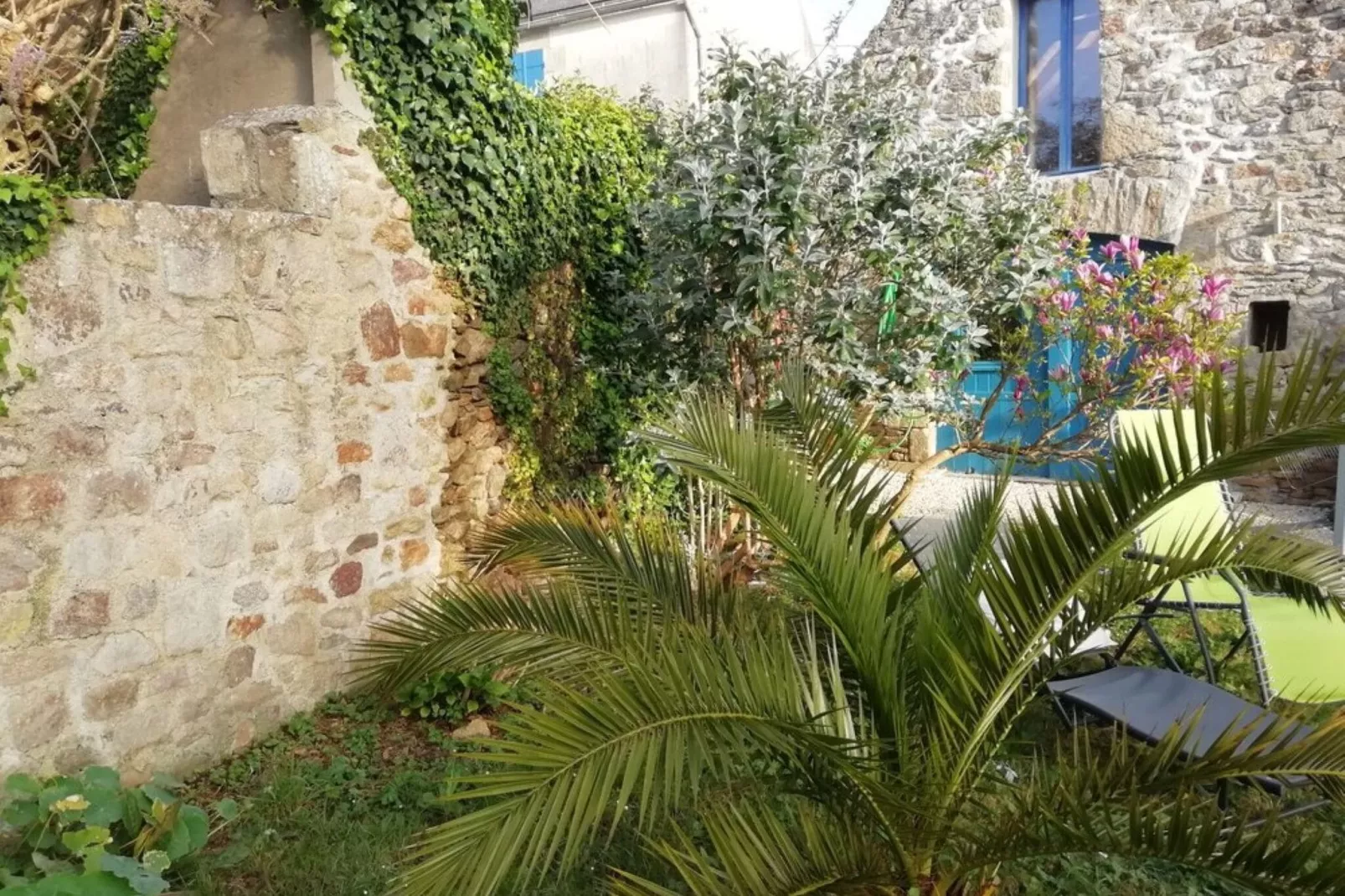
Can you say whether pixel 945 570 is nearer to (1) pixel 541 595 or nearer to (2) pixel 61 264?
(1) pixel 541 595

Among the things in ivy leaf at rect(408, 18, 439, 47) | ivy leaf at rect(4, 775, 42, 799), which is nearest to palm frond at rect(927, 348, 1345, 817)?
ivy leaf at rect(4, 775, 42, 799)

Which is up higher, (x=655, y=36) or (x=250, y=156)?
(x=655, y=36)

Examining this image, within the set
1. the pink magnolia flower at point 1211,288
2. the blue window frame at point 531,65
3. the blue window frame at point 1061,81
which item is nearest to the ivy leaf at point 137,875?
the pink magnolia flower at point 1211,288

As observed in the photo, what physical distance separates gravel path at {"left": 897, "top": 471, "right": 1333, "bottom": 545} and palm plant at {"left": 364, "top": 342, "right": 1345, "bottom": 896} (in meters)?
3.58

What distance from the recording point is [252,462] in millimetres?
3410

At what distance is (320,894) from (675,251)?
3.28 meters

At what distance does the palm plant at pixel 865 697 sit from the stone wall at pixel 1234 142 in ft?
17.4

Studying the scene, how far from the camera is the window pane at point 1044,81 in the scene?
7898mm

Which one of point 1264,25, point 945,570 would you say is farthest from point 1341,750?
point 1264,25

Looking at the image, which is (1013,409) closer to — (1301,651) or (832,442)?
(1301,651)

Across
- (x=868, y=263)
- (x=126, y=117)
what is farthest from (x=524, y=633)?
(x=126, y=117)

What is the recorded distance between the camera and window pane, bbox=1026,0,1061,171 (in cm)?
790

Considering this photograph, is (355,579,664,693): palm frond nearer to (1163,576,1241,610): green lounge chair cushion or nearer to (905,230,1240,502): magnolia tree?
(1163,576,1241,610): green lounge chair cushion

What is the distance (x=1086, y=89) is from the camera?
25.4 ft
